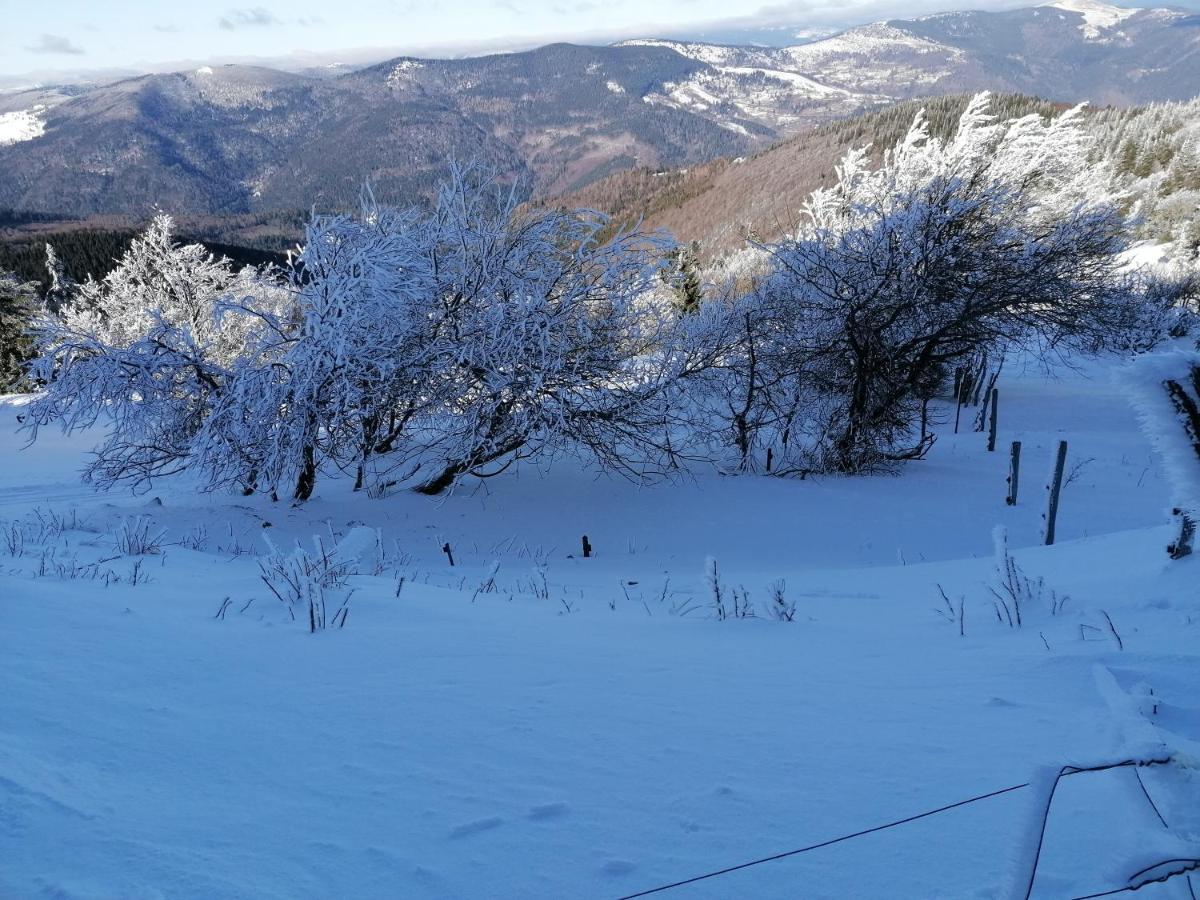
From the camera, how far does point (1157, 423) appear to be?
58.4 inches

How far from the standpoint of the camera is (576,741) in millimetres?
1939

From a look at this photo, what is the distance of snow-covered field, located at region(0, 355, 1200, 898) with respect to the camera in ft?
4.38

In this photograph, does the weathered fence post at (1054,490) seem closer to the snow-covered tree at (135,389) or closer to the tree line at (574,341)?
the tree line at (574,341)

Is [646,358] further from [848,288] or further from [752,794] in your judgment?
[752,794]

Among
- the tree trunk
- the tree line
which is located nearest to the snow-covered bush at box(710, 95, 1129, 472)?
the tree line

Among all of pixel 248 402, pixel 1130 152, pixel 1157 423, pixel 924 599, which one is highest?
pixel 1130 152

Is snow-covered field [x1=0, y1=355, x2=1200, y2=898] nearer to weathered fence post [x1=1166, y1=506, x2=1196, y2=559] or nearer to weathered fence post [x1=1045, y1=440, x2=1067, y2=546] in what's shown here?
weathered fence post [x1=1166, y1=506, x2=1196, y2=559]

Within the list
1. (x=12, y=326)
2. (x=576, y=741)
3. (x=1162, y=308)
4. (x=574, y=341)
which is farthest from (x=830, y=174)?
(x=576, y=741)

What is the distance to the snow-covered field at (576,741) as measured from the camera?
1334 millimetres

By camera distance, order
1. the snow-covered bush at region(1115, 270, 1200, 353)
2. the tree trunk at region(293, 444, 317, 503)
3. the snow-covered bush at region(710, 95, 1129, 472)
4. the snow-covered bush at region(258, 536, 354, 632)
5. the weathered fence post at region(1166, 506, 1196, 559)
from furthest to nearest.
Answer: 1. the snow-covered bush at region(1115, 270, 1200, 353)
2. the snow-covered bush at region(710, 95, 1129, 472)
3. the tree trunk at region(293, 444, 317, 503)
4. the weathered fence post at region(1166, 506, 1196, 559)
5. the snow-covered bush at region(258, 536, 354, 632)

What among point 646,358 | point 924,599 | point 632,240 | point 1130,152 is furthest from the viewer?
point 1130,152

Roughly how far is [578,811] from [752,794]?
0.44m

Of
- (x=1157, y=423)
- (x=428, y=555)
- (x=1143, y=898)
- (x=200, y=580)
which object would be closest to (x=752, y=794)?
(x=1143, y=898)

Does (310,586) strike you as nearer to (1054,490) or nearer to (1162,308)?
(1054,490)
